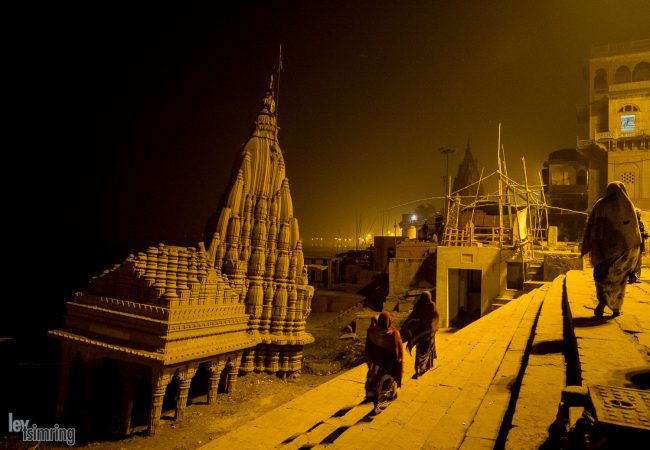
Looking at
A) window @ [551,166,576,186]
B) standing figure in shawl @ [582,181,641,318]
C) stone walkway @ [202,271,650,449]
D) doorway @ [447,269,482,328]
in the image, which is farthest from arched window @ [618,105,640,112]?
standing figure in shawl @ [582,181,641,318]

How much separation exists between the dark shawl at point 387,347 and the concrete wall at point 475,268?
41.8 feet

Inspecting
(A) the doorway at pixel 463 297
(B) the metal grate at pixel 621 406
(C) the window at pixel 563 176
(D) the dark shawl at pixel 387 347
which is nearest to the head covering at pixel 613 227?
(D) the dark shawl at pixel 387 347

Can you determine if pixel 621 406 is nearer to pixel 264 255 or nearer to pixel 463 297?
pixel 264 255

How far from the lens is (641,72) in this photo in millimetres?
34812

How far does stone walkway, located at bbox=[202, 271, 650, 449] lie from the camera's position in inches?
143

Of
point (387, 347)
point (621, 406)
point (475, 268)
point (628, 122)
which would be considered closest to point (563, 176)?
point (628, 122)

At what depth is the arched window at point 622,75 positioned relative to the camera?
35156 mm

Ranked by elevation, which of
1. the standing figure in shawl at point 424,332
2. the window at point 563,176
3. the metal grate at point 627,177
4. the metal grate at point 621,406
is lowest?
the standing figure in shawl at point 424,332

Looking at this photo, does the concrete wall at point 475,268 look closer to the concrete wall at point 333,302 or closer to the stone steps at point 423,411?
the stone steps at point 423,411

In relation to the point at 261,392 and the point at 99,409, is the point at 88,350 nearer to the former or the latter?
the point at 99,409

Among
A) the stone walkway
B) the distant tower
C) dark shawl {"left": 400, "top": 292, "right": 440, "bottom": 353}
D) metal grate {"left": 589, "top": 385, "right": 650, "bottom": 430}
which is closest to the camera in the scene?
metal grate {"left": 589, "top": 385, "right": 650, "bottom": 430}

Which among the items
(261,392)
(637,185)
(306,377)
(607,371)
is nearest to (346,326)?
(306,377)

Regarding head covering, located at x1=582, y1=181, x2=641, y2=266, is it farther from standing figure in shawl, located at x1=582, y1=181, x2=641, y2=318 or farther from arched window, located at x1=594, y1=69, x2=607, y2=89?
arched window, located at x1=594, y1=69, x2=607, y2=89

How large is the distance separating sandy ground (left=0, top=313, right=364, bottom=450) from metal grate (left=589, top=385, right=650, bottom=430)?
953cm
